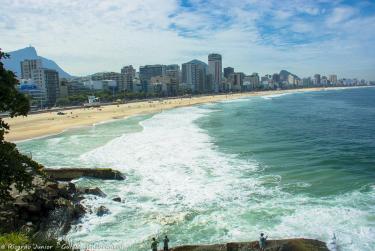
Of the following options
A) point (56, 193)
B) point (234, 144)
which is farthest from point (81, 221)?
point (234, 144)

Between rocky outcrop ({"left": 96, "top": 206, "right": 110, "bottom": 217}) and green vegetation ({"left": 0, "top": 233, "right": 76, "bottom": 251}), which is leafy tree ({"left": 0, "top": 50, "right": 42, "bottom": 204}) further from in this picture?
rocky outcrop ({"left": 96, "top": 206, "right": 110, "bottom": 217})

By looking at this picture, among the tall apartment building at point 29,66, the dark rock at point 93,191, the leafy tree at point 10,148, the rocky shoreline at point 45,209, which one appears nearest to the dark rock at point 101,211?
the rocky shoreline at point 45,209

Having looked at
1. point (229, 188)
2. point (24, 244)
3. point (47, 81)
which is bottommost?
point (229, 188)

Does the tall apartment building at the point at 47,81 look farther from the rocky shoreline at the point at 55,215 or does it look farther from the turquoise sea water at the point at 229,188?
the rocky shoreline at the point at 55,215

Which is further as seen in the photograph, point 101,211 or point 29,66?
point 29,66

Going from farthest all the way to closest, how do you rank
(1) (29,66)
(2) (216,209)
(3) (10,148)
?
(1) (29,66) → (2) (216,209) → (3) (10,148)

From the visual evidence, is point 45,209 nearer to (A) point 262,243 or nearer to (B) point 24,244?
(A) point 262,243

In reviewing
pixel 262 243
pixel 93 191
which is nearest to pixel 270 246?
pixel 262 243
